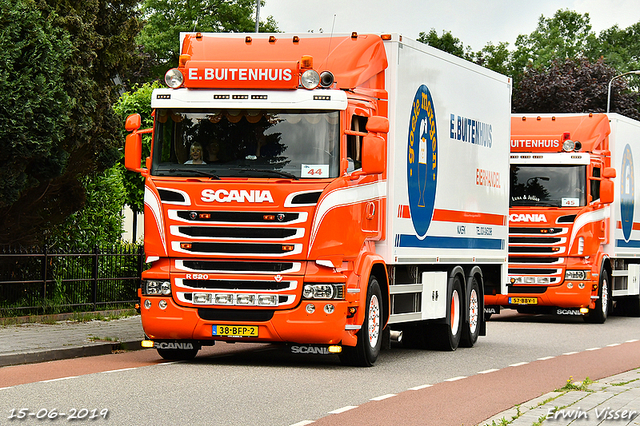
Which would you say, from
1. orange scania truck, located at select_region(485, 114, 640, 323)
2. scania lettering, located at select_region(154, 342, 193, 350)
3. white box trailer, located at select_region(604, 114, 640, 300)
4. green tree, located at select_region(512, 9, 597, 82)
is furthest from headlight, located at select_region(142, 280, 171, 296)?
green tree, located at select_region(512, 9, 597, 82)

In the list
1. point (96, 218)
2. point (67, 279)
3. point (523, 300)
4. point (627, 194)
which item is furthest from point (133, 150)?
point (627, 194)

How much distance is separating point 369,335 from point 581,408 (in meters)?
4.03

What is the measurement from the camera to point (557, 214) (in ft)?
72.9

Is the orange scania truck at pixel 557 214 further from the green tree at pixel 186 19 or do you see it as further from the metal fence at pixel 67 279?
the green tree at pixel 186 19

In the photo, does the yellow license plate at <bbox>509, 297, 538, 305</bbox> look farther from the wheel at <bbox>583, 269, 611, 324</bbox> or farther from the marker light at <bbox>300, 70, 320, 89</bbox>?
the marker light at <bbox>300, 70, 320, 89</bbox>

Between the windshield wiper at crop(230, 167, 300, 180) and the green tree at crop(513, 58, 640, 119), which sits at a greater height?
the green tree at crop(513, 58, 640, 119)

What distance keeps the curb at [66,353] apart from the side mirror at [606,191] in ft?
36.1

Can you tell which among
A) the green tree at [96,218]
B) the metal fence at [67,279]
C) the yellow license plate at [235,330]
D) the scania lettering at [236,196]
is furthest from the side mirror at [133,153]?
the green tree at [96,218]

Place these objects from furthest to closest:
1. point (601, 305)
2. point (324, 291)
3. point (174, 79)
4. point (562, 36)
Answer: point (562, 36) → point (601, 305) → point (174, 79) → point (324, 291)

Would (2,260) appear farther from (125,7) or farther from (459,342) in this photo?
(459,342)

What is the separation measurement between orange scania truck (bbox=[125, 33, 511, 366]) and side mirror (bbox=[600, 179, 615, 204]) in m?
9.68

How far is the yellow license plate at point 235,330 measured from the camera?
1258cm

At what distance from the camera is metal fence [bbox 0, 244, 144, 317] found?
59.0 feet

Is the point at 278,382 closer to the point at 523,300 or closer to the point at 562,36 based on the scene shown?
the point at 523,300
